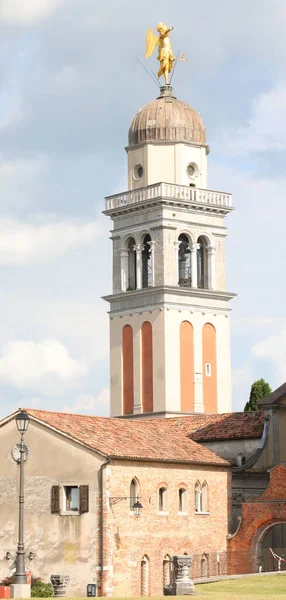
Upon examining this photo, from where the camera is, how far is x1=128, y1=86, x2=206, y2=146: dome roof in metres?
103

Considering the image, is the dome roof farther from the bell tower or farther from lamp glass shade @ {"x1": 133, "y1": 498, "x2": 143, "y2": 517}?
lamp glass shade @ {"x1": 133, "y1": 498, "x2": 143, "y2": 517}

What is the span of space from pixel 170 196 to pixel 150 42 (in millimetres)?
11164

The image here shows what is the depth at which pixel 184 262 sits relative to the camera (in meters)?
104

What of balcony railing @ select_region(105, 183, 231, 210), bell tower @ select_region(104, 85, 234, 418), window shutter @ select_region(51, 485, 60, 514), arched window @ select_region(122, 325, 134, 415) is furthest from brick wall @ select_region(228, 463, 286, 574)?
balcony railing @ select_region(105, 183, 231, 210)

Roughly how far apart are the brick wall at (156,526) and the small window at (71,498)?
1733 mm

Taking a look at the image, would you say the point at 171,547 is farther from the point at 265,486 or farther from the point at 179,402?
the point at 179,402

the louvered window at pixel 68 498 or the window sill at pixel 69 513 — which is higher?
the louvered window at pixel 68 498

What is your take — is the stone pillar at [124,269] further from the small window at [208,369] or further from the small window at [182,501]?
the small window at [182,501]

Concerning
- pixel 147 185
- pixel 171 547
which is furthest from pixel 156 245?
pixel 171 547

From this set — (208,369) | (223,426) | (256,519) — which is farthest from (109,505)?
(208,369)

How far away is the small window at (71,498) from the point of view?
67.7 m

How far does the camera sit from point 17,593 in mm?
53812

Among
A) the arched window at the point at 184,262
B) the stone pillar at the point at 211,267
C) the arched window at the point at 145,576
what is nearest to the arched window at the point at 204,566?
the arched window at the point at 145,576

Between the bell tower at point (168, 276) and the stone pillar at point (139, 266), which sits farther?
the stone pillar at point (139, 266)
